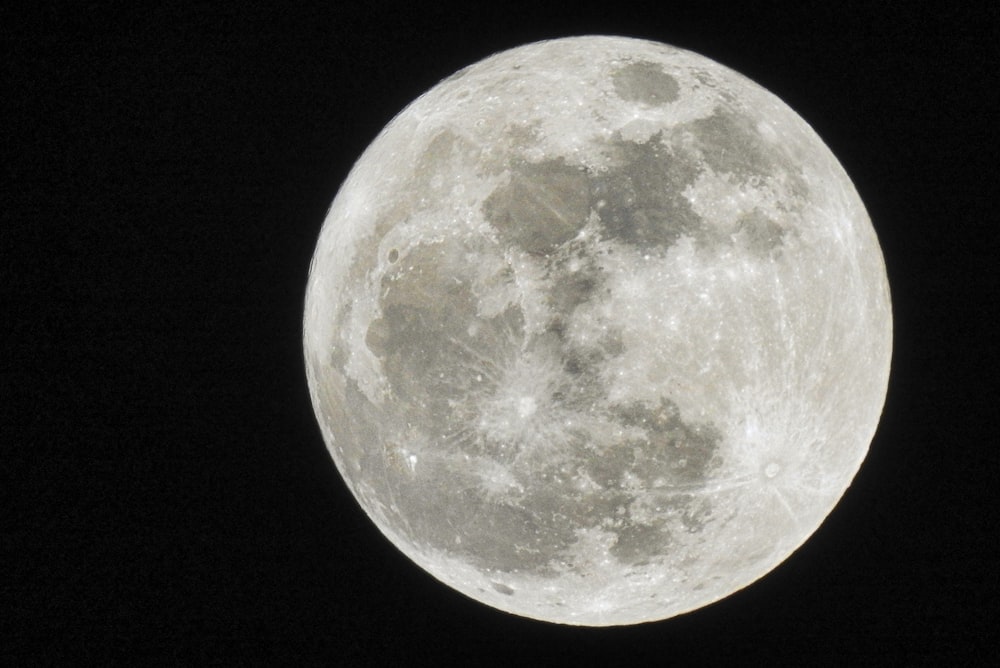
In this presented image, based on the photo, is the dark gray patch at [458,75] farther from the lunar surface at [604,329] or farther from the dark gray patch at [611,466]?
the dark gray patch at [611,466]

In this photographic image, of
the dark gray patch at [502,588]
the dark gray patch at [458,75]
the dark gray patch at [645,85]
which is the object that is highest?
the dark gray patch at [458,75]

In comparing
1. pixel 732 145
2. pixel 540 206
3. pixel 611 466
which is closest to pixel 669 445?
pixel 611 466

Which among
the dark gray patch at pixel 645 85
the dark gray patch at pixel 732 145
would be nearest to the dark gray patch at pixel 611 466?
the dark gray patch at pixel 732 145

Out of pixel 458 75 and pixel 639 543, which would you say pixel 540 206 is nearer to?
pixel 458 75

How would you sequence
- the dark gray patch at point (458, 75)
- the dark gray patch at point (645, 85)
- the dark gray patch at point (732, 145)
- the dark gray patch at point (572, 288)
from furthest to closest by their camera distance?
the dark gray patch at point (458, 75) → the dark gray patch at point (645, 85) → the dark gray patch at point (732, 145) → the dark gray patch at point (572, 288)

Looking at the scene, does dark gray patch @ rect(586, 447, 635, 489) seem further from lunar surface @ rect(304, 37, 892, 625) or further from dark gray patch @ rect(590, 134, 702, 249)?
dark gray patch @ rect(590, 134, 702, 249)

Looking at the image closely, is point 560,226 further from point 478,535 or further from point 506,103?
point 478,535
